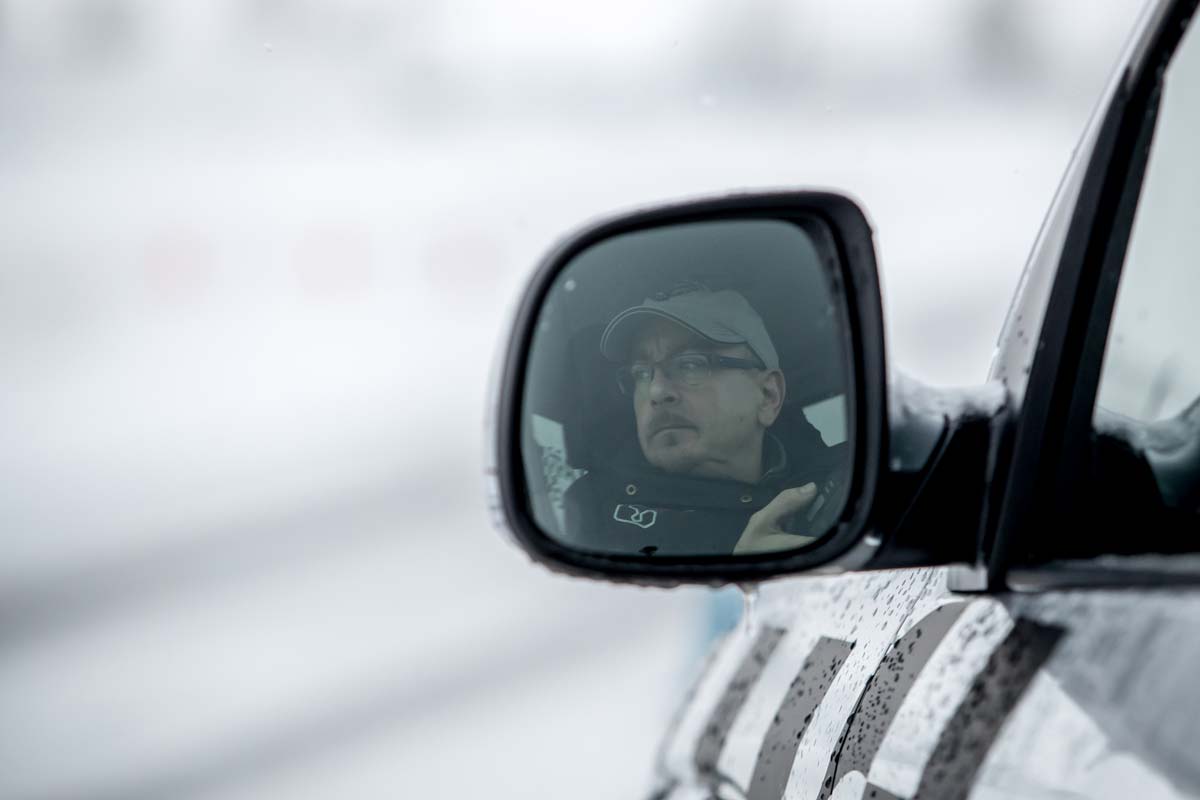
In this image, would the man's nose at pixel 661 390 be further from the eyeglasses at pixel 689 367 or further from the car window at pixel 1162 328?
the car window at pixel 1162 328

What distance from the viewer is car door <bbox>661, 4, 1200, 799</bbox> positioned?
70cm

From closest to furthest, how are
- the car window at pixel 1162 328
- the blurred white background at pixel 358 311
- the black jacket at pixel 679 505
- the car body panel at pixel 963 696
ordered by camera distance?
the car body panel at pixel 963 696 < the car window at pixel 1162 328 < the black jacket at pixel 679 505 < the blurred white background at pixel 358 311

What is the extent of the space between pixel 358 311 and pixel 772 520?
5.85 meters

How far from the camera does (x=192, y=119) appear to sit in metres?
7.00

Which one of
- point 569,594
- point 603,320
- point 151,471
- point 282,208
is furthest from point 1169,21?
point 282,208

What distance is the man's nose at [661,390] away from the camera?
1021 mm

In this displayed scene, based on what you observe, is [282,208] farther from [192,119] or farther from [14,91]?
[14,91]

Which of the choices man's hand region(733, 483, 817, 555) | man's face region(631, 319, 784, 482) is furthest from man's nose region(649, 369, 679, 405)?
man's hand region(733, 483, 817, 555)

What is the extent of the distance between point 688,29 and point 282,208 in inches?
109

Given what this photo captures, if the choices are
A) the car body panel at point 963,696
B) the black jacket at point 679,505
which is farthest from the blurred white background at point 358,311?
the black jacket at point 679,505

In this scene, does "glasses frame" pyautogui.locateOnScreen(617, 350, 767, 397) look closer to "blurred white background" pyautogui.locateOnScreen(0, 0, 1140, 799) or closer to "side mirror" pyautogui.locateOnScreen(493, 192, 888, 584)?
"side mirror" pyautogui.locateOnScreen(493, 192, 888, 584)

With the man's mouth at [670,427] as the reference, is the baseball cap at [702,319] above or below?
above

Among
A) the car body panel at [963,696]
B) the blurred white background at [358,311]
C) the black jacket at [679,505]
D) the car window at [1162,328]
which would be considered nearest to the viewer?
the car body panel at [963,696]

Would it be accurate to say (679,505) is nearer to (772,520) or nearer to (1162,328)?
(772,520)
